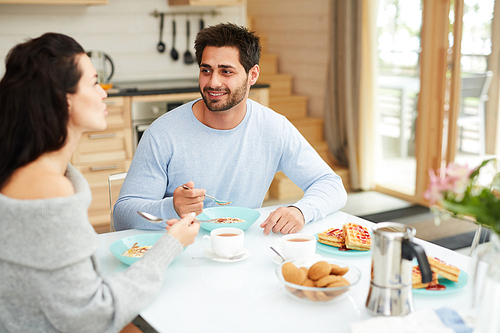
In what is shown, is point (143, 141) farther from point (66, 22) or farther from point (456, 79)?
point (456, 79)

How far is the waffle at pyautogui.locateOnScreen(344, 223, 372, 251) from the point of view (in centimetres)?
134

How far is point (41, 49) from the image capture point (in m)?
1.03

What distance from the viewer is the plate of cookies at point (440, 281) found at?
1106mm

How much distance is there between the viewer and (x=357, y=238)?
137 centimetres

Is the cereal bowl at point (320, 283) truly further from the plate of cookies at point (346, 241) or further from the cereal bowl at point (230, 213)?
the cereal bowl at point (230, 213)

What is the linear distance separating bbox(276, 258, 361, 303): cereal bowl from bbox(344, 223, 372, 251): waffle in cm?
22

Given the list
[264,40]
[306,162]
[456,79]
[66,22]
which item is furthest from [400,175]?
[66,22]

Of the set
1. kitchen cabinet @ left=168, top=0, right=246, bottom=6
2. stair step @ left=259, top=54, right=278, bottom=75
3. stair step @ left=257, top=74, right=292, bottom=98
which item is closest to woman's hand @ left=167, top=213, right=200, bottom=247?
kitchen cabinet @ left=168, top=0, right=246, bottom=6

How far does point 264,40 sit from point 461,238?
339 centimetres

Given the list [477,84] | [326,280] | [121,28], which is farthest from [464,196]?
[121,28]

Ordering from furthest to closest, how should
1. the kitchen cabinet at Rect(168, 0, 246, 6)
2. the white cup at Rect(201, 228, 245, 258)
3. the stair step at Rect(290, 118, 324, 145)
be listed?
the stair step at Rect(290, 118, 324, 145) < the kitchen cabinet at Rect(168, 0, 246, 6) < the white cup at Rect(201, 228, 245, 258)

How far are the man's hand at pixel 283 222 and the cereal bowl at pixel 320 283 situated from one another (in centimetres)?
38

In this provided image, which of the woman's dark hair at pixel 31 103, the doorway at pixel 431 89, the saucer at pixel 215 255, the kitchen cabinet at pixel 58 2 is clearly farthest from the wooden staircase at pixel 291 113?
the woman's dark hair at pixel 31 103

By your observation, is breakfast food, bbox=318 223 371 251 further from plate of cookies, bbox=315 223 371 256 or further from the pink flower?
the pink flower
